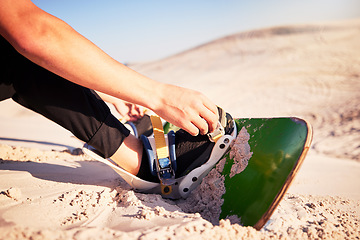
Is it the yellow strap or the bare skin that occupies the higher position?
the bare skin

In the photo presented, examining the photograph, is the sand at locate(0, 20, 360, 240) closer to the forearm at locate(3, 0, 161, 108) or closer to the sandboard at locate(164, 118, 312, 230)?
the sandboard at locate(164, 118, 312, 230)

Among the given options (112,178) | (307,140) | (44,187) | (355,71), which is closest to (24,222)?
(44,187)

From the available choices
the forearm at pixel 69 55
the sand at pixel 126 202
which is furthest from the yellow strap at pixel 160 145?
the forearm at pixel 69 55

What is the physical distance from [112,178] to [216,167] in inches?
26.3

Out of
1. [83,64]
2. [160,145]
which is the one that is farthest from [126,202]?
[83,64]

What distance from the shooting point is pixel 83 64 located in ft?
2.19

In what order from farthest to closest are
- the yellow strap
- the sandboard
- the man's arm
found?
the yellow strap → the sandboard → the man's arm

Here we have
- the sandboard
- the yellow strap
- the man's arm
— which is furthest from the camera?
the yellow strap

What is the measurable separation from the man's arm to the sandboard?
29cm

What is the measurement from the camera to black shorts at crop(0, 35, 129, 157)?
0.86m

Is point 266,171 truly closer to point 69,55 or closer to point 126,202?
point 126,202

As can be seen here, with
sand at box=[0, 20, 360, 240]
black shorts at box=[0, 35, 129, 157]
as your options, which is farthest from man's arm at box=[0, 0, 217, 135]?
sand at box=[0, 20, 360, 240]

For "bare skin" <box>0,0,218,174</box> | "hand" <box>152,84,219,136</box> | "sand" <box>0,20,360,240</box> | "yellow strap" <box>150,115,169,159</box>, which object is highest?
"bare skin" <box>0,0,218,174</box>

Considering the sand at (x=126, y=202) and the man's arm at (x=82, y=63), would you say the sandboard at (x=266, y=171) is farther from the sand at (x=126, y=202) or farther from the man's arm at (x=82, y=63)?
the man's arm at (x=82, y=63)
